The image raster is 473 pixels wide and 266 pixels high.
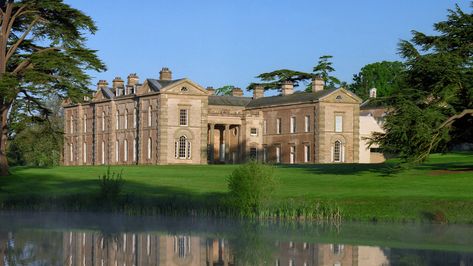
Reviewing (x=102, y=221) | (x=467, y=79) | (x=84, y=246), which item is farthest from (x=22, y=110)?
(x=84, y=246)

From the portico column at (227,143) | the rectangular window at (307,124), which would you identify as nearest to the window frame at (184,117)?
the portico column at (227,143)

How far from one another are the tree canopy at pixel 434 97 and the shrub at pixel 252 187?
45.6 feet

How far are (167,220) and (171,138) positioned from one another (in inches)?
2149

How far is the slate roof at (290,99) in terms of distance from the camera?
314 feet

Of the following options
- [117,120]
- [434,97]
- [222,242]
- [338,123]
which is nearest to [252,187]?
[222,242]

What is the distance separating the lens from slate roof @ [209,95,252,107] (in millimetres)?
104875

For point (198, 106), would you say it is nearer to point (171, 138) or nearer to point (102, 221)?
point (171, 138)

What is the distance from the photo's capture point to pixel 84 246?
27453 mm

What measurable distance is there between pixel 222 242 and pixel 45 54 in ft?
93.4

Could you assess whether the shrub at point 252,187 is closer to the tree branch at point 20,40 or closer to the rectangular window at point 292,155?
the tree branch at point 20,40

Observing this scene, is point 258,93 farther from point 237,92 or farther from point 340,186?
point 340,186

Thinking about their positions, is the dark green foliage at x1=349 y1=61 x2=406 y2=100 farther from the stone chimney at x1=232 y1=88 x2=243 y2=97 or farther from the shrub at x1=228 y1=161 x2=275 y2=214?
the shrub at x1=228 y1=161 x2=275 y2=214

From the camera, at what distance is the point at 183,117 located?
93.2m

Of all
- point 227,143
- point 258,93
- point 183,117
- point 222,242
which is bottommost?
point 222,242
